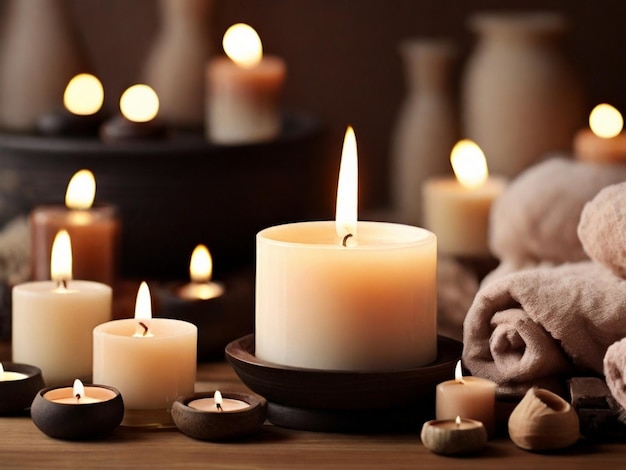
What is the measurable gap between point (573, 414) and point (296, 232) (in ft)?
0.71

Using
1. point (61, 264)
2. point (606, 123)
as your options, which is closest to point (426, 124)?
point (606, 123)

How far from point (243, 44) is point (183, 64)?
0.19 metres

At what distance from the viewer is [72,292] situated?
859mm

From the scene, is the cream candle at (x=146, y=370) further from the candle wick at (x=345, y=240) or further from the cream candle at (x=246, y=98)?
the cream candle at (x=246, y=98)

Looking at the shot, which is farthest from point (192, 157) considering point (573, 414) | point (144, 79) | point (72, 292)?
point (573, 414)

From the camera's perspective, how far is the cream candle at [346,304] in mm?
728

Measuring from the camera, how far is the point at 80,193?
106 cm

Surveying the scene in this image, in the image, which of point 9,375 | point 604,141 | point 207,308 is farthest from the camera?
point 604,141

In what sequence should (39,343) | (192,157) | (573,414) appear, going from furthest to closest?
(192,157), (39,343), (573,414)

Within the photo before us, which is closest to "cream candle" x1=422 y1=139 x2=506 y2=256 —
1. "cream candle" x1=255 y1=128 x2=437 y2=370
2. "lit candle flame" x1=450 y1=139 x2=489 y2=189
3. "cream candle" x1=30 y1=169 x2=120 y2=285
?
"lit candle flame" x1=450 y1=139 x2=489 y2=189

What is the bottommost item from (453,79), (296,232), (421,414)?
(421,414)

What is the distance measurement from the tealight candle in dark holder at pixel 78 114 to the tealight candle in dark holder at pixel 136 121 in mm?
24

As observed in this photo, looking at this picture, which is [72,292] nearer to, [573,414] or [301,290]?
[301,290]

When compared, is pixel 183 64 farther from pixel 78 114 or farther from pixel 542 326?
pixel 542 326
